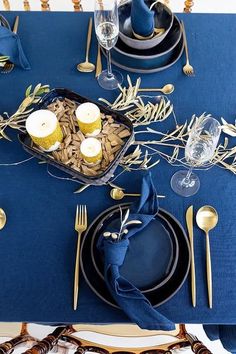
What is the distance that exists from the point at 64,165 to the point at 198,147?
0.29m

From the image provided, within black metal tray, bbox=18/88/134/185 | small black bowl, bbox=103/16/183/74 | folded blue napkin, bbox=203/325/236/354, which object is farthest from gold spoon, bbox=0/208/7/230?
folded blue napkin, bbox=203/325/236/354

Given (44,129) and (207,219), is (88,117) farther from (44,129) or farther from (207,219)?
(207,219)

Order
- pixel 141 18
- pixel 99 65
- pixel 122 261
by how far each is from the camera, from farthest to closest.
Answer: pixel 99 65
pixel 141 18
pixel 122 261

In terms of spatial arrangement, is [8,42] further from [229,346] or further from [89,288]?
[229,346]

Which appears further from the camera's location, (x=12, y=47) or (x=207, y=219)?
(x=12, y=47)

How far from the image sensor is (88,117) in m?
0.77

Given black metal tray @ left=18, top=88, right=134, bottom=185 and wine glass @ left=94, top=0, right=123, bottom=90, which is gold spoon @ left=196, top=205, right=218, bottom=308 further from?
wine glass @ left=94, top=0, right=123, bottom=90

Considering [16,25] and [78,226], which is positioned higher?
[16,25]

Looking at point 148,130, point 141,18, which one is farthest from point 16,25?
point 148,130

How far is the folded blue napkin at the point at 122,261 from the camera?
2.19ft

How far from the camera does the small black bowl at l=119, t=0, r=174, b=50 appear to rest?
91 centimetres

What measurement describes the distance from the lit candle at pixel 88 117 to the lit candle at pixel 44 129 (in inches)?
2.0

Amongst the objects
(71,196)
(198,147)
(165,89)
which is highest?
(165,89)

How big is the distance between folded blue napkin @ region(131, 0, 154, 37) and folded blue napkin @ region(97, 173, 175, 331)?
39 centimetres
